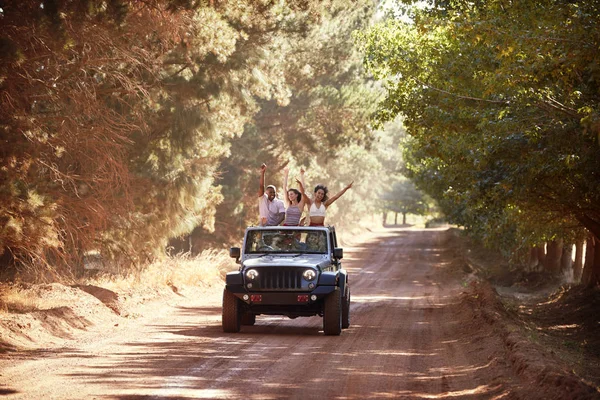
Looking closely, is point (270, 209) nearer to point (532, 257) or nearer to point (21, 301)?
point (21, 301)

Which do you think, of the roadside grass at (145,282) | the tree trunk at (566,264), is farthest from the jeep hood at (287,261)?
the tree trunk at (566,264)

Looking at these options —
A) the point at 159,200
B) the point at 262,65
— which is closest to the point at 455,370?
the point at 159,200

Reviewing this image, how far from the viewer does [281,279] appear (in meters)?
15.2

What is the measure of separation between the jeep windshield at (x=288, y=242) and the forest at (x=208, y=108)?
3.41 meters

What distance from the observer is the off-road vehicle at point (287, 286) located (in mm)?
15203

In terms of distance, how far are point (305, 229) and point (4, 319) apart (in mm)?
5608

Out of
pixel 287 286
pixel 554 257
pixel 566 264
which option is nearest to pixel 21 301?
pixel 287 286

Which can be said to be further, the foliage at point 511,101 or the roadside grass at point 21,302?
the roadside grass at point 21,302

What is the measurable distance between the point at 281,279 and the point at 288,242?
135 cm

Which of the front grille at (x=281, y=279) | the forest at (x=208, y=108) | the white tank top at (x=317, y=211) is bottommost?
the front grille at (x=281, y=279)

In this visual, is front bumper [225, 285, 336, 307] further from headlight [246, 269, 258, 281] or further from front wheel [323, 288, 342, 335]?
headlight [246, 269, 258, 281]

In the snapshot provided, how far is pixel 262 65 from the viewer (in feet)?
90.3

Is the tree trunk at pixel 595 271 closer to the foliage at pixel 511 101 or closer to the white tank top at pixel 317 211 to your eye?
the foliage at pixel 511 101

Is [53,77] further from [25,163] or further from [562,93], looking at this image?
[562,93]
